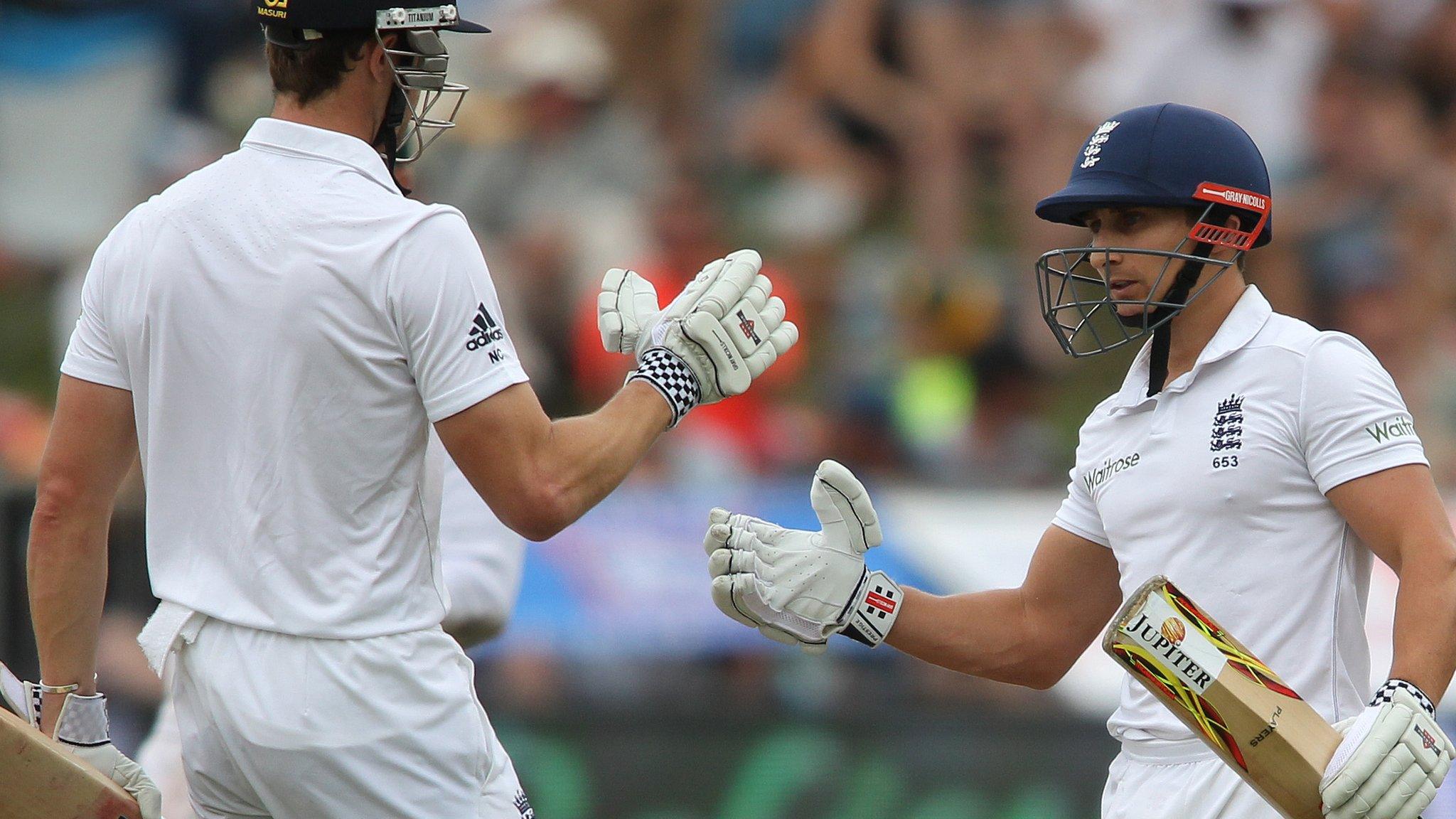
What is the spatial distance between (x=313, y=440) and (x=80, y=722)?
0.80 meters

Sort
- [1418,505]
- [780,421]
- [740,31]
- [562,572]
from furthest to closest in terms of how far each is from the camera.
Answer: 1. [740,31]
2. [780,421]
3. [562,572]
4. [1418,505]

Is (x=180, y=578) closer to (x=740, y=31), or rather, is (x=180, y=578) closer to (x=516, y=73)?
(x=516, y=73)

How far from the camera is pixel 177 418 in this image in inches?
118

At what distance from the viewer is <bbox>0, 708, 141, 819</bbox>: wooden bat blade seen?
2.95m

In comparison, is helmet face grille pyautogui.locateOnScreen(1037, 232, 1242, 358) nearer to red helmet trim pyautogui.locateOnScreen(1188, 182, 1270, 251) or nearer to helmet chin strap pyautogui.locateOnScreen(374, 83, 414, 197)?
red helmet trim pyautogui.locateOnScreen(1188, 182, 1270, 251)

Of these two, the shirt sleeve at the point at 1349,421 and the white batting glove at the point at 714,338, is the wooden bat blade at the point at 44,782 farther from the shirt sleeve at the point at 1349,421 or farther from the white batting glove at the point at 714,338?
the shirt sleeve at the point at 1349,421

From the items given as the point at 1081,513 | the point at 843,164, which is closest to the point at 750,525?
the point at 1081,513

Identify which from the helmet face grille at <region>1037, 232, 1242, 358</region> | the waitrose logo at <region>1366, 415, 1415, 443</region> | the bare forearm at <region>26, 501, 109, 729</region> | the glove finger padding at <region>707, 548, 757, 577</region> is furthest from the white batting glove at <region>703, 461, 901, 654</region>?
the bare forearm at <region>26, 501, 109, 729</region>

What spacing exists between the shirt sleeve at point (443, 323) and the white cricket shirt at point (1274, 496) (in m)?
1.35

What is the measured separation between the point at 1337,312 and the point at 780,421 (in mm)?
2776

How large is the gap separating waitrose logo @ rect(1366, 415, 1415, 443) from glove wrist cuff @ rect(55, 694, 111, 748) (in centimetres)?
240

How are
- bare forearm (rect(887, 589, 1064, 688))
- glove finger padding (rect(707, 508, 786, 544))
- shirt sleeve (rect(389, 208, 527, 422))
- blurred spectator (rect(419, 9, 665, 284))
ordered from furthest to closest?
1. blurred spectator (rect(419, 9, 665, 284))
2. bare forearm (rect(887, 589, 1064, 688))
3. glove finger padding (rect(707, 508, 786, 544))
4. shirt sleeve (rect(389, 208, 527, 422))

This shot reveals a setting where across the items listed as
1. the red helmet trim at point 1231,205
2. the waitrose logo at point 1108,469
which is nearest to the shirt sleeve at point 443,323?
the waitrose logo at point 1108,469

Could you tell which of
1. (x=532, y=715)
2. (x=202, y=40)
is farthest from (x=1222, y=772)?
(x=202, y=40)
